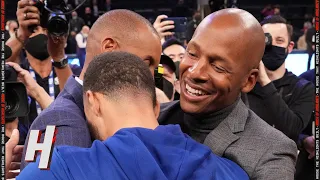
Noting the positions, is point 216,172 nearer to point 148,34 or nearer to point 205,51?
point 205,51

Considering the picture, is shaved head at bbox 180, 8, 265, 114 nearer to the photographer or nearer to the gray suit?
the gray suit

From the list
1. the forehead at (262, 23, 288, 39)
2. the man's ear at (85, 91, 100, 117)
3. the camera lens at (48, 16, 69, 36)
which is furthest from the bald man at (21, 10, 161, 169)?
the forehead at (262, 23, 288, 39)

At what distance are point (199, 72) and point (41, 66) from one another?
1.87 m

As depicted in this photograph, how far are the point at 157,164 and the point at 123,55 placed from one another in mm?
307

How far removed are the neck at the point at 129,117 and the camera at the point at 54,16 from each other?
1043 mm

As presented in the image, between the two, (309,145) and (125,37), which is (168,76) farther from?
(125,37)

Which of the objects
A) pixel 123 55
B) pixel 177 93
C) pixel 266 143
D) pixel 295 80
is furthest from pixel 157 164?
pixel 177 93

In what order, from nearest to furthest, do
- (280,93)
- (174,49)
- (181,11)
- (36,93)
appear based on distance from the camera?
1. (36,93)
2. (280,93)
3. (174,49)
4. (181,11)

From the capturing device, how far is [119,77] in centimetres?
121

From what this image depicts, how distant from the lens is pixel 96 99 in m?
1.23

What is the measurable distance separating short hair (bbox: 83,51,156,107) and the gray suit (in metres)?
0.28

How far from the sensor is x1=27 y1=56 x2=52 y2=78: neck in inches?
123

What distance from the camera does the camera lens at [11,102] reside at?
1.71 m

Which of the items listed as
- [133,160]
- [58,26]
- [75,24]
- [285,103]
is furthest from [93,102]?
[75,24]
